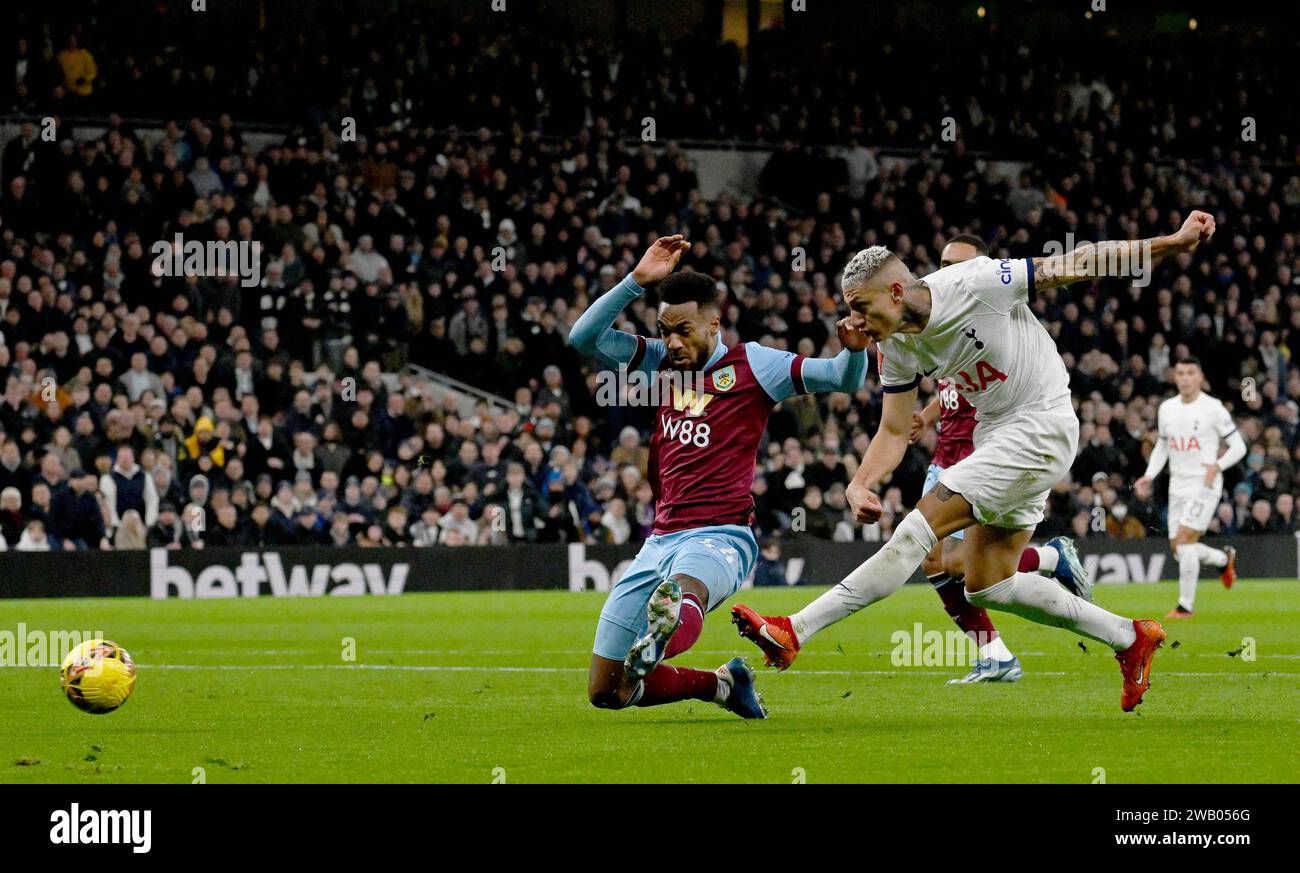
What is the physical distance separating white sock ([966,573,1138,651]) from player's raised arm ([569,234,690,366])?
6.57 feet

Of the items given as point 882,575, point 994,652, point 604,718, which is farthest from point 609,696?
point 994,652

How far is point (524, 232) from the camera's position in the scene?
26.9 meters

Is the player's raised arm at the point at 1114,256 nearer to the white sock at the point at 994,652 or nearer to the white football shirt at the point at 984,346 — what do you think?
the white football shirt at the point at 984,346

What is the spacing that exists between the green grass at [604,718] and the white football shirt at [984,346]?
1.51 meters

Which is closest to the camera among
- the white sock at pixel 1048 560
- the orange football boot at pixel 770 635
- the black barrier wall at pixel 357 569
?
the orange football boot at pixel 770 635

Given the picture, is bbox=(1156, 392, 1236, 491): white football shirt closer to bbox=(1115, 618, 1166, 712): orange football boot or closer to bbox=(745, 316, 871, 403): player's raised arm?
bbox=(1115, 618, 1166, 712): orange football boot

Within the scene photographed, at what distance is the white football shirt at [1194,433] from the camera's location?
18469 millimetres

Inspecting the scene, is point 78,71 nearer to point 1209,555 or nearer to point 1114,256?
point 1209,555

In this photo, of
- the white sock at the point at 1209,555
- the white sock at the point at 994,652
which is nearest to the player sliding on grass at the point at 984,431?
the white sock at the point at 994,652

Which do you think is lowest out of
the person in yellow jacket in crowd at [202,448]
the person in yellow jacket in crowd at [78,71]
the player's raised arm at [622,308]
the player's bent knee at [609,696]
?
the player's bent knee at [609,696]

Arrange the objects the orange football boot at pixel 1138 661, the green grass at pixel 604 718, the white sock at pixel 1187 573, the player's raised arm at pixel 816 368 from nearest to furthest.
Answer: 1. the green grass at pixel 604 718
2. the player's raised arm at pixel 816 368
3. the orange football boot at pixel 1138 661
4. the white sock at pixel 1187 573

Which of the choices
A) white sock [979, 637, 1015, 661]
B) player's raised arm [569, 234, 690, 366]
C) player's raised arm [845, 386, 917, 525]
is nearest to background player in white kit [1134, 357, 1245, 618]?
white sock [979, 637, 1015, 661]

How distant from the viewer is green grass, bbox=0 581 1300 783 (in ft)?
23.1

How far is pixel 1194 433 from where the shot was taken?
60.7 feet
